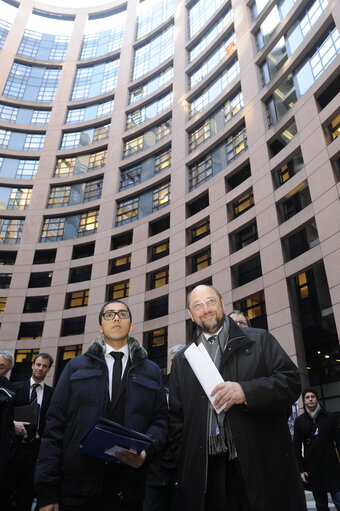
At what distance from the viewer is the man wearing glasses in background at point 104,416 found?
111 inches

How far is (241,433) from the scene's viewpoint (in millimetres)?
2621

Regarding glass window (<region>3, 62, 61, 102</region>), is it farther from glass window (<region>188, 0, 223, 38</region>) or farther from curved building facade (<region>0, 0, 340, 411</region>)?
glass window (<region>188, 0, 223, 38</region>)

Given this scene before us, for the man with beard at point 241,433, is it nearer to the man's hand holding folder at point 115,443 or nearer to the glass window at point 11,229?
the man's hand holding folder at point 115,443

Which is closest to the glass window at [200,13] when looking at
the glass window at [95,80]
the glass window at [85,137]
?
the glass window at [95,80]

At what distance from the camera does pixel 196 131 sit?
31359 millimetres

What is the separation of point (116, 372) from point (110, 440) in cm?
84

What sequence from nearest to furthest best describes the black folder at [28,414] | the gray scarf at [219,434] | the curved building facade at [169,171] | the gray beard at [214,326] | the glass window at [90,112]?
the gray scarf at [219,434] < the gray beard at [214,326] < the black folder at [28,414] < the curved building facade at [169,171] < the glass window at [90,112]

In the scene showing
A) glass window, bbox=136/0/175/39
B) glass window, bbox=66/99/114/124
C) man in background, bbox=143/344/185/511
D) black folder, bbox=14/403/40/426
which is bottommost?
man in background, bbox=143/344/185/511

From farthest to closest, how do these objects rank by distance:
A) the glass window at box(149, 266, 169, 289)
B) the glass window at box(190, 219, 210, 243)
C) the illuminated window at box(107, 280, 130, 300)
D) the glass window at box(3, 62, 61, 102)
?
the glass window at box(3, 62, 61, 102)
the illuminated window at box(107, 280, 130, 300)
the glass window at box(149, 266, 169, 289)
the glass window at box(190, 219, 210, 243)

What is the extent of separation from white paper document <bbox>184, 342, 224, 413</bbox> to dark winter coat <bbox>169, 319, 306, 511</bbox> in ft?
0.65

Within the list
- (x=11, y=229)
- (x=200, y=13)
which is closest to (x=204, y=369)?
(x=11, y=229)

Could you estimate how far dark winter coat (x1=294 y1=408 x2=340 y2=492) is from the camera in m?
5.94

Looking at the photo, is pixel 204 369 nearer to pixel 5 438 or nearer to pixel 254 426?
pixel 254 426

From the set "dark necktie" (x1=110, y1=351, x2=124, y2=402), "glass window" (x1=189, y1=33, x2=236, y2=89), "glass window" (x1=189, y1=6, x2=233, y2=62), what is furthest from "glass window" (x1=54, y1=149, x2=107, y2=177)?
"dark necktie" (x1=110, y1=351, x2=124, y2=402)
